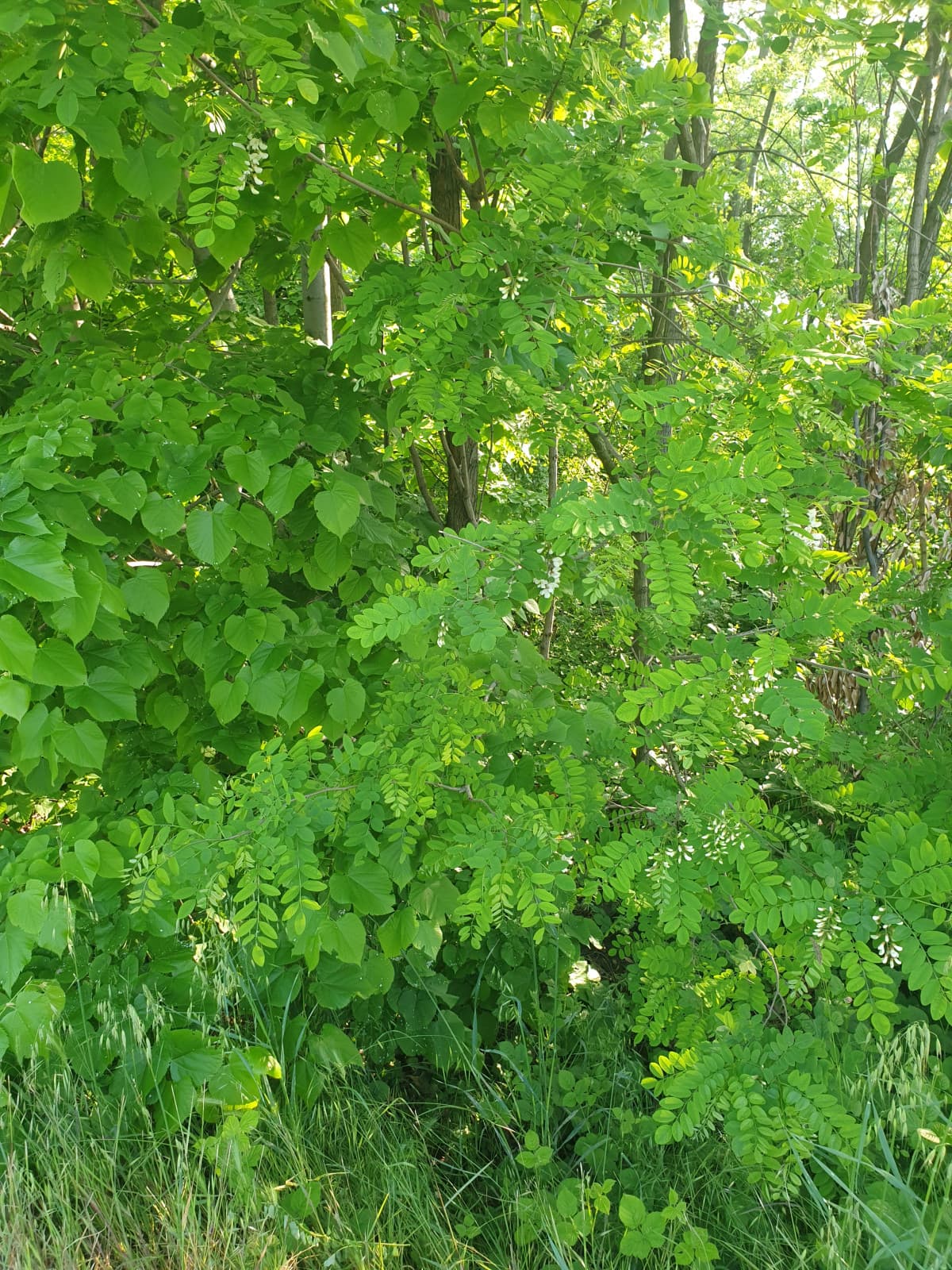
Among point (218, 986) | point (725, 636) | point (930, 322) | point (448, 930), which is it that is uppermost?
point (930, 322)

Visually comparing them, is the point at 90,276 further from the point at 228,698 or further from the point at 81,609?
the point at 228,698

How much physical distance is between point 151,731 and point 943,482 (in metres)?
2.75

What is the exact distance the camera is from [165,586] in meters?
1.86

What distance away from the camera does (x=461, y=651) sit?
6.06ft

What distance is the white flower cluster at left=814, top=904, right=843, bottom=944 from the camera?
1.45 m

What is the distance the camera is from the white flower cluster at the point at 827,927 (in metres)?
1.45

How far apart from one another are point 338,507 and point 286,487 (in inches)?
4.7

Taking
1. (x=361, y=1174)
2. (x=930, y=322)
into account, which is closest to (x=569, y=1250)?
(x=361, y=1174)

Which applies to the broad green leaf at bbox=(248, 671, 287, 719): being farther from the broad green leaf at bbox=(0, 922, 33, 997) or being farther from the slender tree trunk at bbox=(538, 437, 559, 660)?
the slender tree trunk at bbox=(538, 437, 559, 660)

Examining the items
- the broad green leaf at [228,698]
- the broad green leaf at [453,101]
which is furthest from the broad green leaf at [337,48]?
the broad green leaf at [228,698]

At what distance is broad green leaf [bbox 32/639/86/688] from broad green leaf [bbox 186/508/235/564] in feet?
1.19

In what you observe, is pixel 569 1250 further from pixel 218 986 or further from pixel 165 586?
pixel 165 586

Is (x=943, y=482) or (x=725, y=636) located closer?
(x=725, y=636)

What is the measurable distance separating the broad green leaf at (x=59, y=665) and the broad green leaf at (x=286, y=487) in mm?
519
